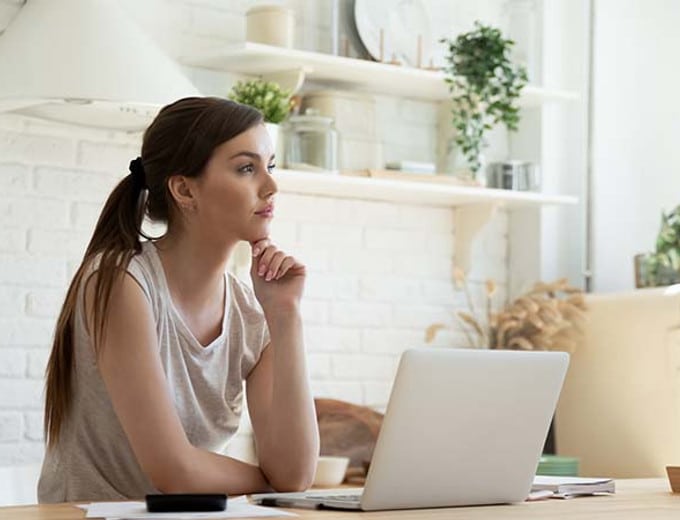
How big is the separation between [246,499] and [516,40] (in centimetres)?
256

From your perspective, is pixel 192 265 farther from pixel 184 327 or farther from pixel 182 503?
pixel 182 503

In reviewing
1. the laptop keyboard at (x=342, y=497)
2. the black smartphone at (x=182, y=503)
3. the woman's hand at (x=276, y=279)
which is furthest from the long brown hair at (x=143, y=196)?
the black smartphone at (x=182, y=503)

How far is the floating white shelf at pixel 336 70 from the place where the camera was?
348cm

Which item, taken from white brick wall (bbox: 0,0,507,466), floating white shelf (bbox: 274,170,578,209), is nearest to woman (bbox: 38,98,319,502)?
white brick wall (bbox: 0,0,507,466)

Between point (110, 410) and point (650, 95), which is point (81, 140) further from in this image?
point (650, 95)

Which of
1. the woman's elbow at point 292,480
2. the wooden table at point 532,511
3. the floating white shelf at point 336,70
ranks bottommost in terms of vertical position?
the woman's elbow at point 292,480

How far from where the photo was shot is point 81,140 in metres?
3.38

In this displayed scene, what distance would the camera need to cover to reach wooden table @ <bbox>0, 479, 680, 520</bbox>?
5.21 ft

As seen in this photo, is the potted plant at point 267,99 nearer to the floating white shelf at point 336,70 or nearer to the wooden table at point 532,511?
the floating white shelf at point 336,70

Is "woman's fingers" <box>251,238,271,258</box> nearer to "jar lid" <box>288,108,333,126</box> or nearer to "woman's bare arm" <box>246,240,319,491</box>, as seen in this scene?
"woman's bare arm" <box>246,240,319,491</box>

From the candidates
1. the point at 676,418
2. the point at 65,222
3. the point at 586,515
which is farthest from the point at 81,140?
the point at 586,515

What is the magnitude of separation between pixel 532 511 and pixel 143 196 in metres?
1.03

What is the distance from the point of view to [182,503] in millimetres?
1536

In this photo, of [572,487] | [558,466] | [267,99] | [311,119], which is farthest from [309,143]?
[572,487]
